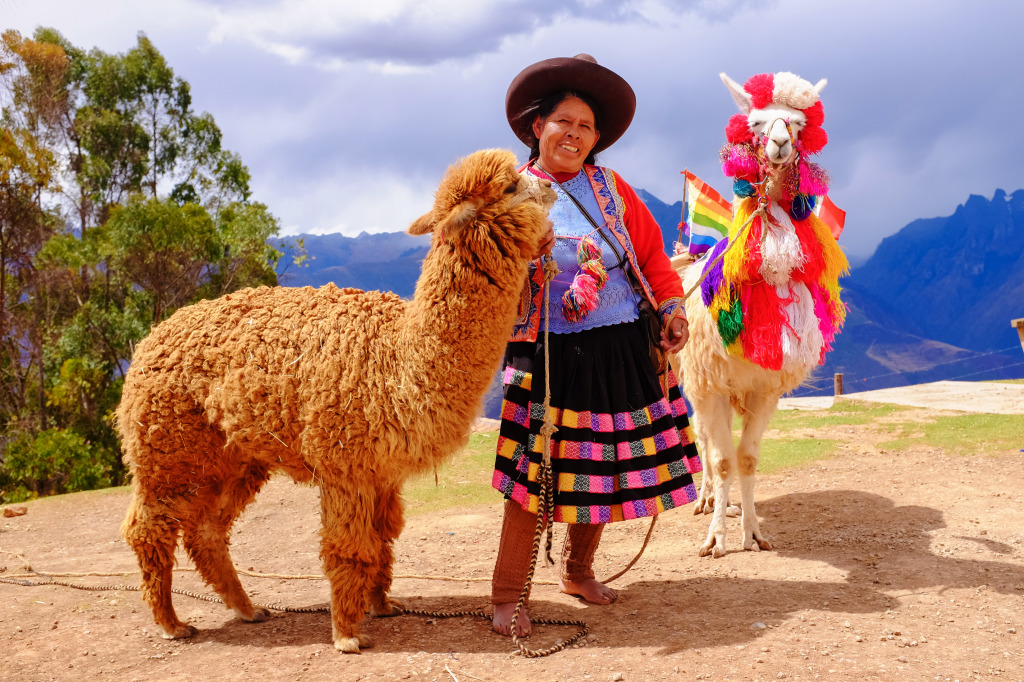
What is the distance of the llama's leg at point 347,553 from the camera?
283 centimetres

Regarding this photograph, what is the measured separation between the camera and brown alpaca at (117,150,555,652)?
107 inches

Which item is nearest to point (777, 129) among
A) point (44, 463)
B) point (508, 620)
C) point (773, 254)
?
point (773, 254)

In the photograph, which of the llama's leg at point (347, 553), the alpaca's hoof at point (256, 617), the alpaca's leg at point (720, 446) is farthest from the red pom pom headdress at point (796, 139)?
the alpaca's hoof at point (256, 617)

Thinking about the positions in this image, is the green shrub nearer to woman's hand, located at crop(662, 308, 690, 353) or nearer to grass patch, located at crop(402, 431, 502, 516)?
grass patch, located at crop(402, 431, 502, 516)

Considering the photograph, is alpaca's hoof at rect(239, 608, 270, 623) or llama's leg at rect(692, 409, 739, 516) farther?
llama's leg at rect(692, 409, 739, 516)

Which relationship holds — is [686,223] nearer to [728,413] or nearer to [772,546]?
[728,413]

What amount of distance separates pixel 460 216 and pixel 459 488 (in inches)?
154

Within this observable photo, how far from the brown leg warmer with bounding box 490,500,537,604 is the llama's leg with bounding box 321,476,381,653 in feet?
1.74

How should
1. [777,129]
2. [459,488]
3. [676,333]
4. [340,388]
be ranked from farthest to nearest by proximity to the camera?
[459,488], [777,129], [676,333], [340,388]

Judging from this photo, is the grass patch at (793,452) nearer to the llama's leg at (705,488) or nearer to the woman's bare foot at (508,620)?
the llama's leg at (705,488)

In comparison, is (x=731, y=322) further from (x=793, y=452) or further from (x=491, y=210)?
(x=793, y=452)

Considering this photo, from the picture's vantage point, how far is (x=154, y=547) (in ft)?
10.2

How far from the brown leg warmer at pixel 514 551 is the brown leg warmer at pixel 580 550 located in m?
0.34

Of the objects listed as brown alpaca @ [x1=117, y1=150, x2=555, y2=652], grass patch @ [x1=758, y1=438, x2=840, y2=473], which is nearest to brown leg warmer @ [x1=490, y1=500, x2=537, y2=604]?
brown alpaca @ [x1=117, y1=150, x2=555, y2=652]
